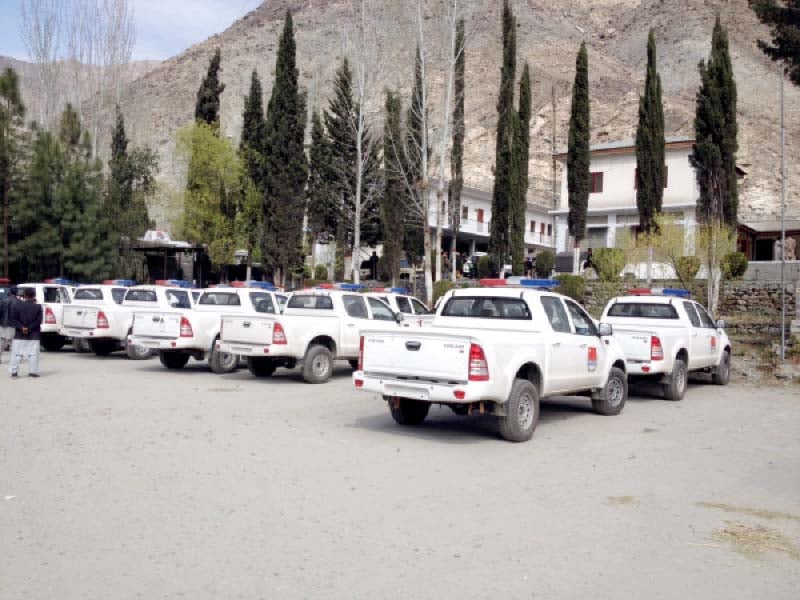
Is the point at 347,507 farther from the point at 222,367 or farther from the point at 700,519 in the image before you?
the point at 222,367

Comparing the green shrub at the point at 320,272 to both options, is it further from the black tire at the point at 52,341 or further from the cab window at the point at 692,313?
the cab window at the point at 692,313

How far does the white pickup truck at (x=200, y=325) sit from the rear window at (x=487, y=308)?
6491 mm

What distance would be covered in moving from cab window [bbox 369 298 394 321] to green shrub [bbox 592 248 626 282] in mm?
14419

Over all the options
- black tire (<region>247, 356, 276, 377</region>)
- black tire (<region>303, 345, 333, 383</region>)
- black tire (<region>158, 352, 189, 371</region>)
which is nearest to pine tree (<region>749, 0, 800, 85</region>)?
black tire (<region>303, 345, 333, 383</region>)

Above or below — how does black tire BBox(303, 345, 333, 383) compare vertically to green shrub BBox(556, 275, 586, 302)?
below

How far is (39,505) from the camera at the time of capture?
636 cm

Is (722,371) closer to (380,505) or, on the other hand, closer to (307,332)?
(307,332)

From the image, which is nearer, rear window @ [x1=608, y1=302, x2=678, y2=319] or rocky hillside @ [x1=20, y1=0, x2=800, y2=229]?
rear window @ [x1=608, y1=302, x2=678, y2=319]

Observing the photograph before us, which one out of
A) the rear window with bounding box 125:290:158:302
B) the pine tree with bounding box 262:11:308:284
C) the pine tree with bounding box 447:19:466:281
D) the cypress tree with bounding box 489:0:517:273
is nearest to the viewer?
the rear window with bounding box 125:290:158:302

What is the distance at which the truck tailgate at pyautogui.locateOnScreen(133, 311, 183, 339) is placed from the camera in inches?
657

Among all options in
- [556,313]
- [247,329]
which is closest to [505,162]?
[247,329]

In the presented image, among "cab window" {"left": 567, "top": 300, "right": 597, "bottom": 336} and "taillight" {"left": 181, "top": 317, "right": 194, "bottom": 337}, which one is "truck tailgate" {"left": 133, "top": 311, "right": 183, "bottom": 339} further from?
"cab window" {"left": 567, "top": 300, "right": 597, "bottom": 336}

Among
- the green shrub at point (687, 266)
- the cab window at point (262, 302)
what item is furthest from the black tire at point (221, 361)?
the green shrub at point (687, 266)

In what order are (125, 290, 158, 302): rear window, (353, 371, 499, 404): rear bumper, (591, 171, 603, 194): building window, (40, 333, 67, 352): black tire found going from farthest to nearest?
(591, 171, 603, 194): building window < (40, 333, 67, 352): black tire < (125, 290, 158, 302): rear window < (353, 371, 499, 404): rear bumper
